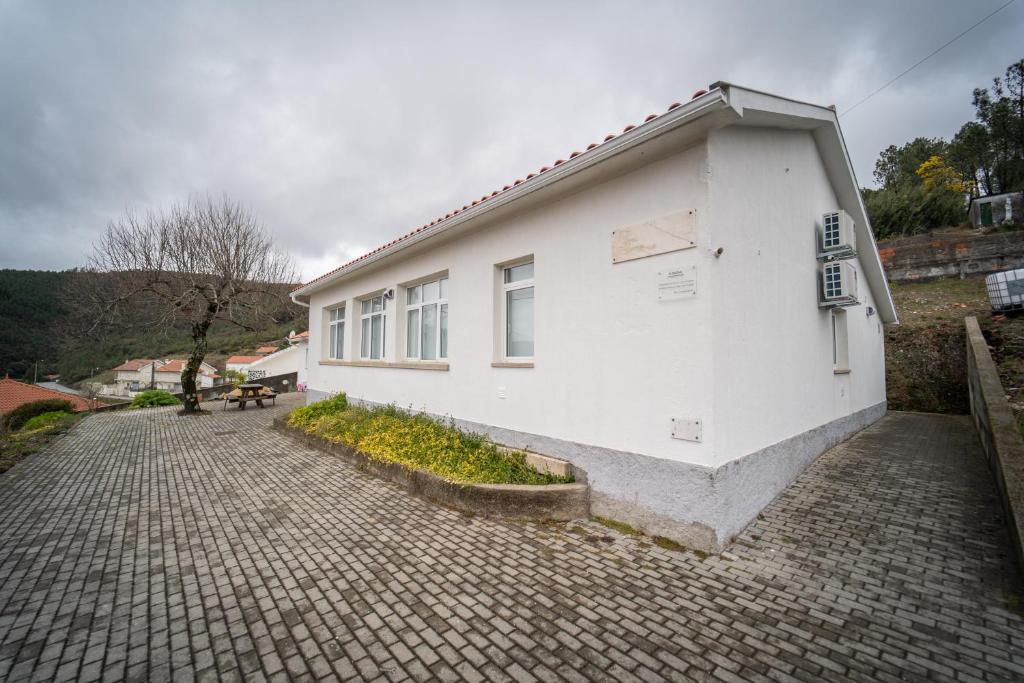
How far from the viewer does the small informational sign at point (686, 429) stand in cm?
381

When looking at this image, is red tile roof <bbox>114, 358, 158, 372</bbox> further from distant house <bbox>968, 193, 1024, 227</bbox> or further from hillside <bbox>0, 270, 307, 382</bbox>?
distant house <bbox>968, 193, 1024, 227</bbox>

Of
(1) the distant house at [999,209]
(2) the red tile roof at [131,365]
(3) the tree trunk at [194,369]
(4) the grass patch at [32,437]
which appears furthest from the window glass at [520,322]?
(2) the red tile roof at [131,365]

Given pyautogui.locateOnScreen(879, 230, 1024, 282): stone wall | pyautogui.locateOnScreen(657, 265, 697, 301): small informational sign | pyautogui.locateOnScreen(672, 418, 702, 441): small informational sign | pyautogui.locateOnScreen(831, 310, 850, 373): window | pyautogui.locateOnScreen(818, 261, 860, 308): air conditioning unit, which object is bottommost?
pyautogui.locateOnScreen(672, 418, 702, 441): small informational sign

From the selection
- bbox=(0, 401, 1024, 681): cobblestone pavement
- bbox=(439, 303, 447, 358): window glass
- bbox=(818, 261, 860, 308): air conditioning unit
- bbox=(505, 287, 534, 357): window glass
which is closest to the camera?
bbox=(0, 401, 1024, 681): cobblestone pavement

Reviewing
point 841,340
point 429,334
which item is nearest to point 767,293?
point 841,340

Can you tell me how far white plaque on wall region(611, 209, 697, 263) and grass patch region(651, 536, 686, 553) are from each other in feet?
9.41

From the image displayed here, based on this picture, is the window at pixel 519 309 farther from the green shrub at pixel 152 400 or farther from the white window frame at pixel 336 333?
the green shrub at pixel 152 400

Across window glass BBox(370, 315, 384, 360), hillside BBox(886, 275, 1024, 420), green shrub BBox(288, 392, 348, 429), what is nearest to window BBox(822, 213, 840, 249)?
hillside BBox(886, 275, 1024, 420)

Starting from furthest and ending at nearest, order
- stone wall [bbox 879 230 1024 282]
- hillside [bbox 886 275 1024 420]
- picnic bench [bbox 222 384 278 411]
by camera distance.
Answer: stone wall [bbox 879 230 1024 282]
picnic bench [bbox 222 384 278 411]
hillside [bbox 886 275 1024 420]

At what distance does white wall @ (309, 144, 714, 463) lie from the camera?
4.00 m

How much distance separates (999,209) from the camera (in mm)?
24828

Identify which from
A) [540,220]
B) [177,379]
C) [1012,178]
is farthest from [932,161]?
[177,379]

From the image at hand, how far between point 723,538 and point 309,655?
3465 millimetres

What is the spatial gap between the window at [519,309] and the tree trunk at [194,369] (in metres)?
13.4
